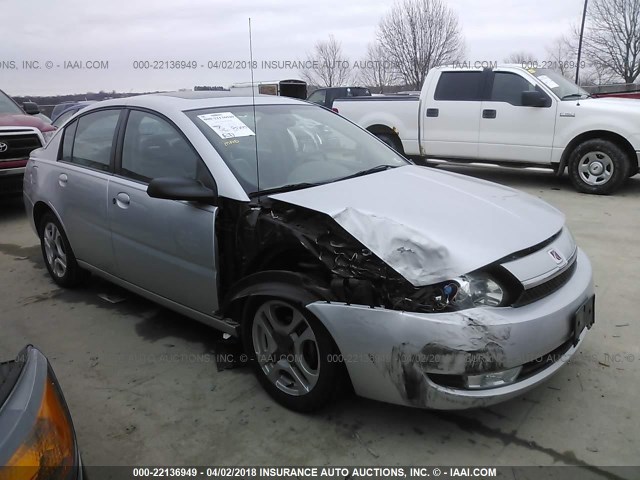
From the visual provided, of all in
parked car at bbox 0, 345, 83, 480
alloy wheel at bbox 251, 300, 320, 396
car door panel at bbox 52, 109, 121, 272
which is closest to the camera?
parked car at bbox 0, 345, 83, 480

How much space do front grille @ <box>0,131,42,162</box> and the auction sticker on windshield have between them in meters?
5.41

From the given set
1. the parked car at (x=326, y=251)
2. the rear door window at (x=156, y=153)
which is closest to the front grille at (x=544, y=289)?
the parked car at (x=326, y=251)

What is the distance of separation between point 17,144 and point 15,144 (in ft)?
0.09

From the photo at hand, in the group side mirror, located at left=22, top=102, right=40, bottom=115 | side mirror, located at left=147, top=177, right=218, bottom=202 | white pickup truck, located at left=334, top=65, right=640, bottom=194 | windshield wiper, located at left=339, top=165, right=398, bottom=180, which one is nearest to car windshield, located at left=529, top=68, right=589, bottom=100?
white pickup truck, located at left=334, top=65, right=640, bottom=194

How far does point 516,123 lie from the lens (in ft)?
25.6

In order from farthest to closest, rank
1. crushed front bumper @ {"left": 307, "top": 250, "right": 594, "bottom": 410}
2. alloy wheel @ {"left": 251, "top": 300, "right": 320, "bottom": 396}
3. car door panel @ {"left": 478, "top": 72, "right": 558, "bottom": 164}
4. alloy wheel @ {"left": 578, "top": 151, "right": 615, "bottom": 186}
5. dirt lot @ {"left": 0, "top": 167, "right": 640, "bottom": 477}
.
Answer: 1. car door panel @ {"left": 478, "top": 72, "right": 558, "bottom": 164}
2. alloy wheel @ {"left": 578, "top": 151, "right": 615, "bottom": 186}
3. alloy wheel @ {"left": 251, "top": 300, "right": 320, "bottom": 396}
4. dirt lot @ {"left": 0, "top": 167, "right": 640, "bottom": 477}
5. crushed front bumper @ {"left": 307, "top": 250, "right": 594, "bottom": 410}

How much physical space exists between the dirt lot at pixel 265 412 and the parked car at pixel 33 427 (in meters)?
1.09

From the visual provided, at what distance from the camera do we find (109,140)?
3.74 meters

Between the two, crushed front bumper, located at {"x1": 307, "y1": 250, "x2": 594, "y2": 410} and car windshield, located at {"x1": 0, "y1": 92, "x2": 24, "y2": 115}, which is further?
car windshield, located at {"x1": 0, "y1": 92, "x2": 24, "y2": 115}

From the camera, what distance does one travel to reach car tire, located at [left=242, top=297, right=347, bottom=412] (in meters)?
2.43

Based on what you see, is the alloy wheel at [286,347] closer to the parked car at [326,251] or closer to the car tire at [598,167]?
the parked car at [326,251]

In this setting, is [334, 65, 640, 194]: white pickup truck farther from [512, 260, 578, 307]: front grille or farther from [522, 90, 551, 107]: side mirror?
[512, 260, 578, 307]: front grille

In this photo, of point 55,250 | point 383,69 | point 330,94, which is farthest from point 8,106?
point 383,69

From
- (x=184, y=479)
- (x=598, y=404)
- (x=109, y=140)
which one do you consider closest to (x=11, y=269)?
(x=109, y=140)
